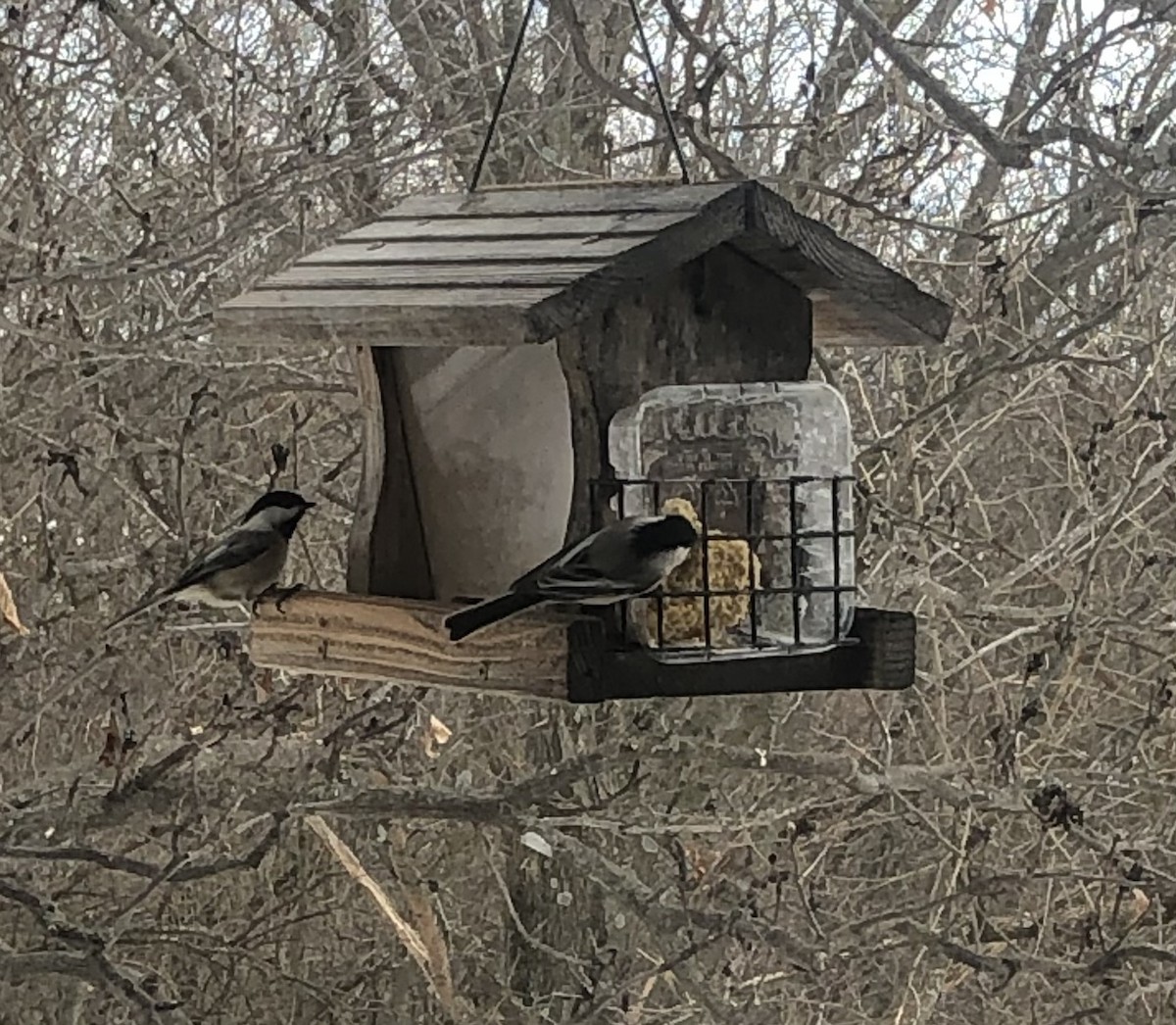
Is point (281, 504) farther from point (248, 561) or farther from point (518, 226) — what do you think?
point (518, 226)

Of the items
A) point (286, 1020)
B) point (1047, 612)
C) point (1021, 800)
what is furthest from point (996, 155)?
point (286, 1020)

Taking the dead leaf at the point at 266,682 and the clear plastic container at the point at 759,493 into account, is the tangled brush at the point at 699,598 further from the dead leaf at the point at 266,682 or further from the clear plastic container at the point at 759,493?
the dead leaf at the point at 266,682

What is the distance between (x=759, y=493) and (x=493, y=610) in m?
0.47

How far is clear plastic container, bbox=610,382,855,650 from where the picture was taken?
191cm

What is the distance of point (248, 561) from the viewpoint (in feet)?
7.76

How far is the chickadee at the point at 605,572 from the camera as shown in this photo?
167cm

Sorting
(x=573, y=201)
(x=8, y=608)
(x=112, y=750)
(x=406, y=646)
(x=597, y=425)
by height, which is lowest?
(x=112, y=750)

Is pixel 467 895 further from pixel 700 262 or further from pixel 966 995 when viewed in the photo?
pixel 700 262

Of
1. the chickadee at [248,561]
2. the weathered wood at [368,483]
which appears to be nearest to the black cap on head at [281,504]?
the chickadee at [248,561]

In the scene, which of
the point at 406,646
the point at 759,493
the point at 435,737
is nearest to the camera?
the point at 406,646

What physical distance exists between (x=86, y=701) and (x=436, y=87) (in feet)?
4.33

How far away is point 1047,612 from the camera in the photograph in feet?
10.7

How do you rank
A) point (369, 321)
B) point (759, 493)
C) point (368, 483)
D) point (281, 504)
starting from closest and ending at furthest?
1. point (369, 321)
2. point (759, 493)
3. point (368, 483)
4. point (281, 504)

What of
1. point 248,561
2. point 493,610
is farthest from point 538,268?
point 248,561
